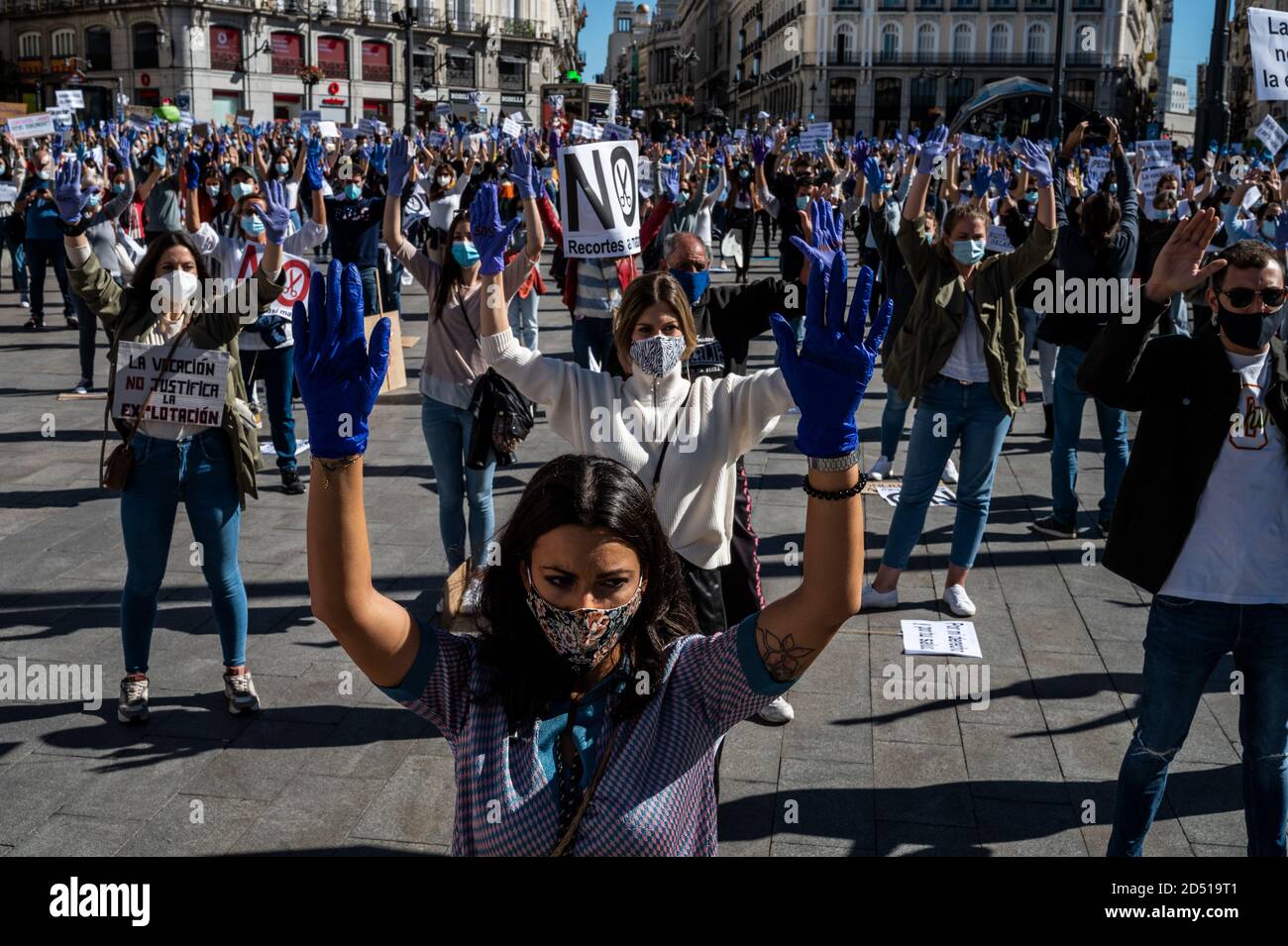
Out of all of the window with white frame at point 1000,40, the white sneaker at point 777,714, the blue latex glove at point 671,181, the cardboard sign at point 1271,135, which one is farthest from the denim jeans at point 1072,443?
the window with white frame at point 1000,40

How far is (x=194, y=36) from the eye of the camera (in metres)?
57.8

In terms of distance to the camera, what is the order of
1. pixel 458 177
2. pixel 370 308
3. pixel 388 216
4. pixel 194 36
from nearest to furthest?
pixel 388 216 < pixel 370 308 < pixel 458 177 < pixel 194 36

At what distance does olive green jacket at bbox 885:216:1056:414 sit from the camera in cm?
548

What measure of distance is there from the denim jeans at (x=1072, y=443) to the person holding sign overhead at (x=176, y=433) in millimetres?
4395

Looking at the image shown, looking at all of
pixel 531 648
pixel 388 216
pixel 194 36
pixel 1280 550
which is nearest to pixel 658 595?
pixel 531 648

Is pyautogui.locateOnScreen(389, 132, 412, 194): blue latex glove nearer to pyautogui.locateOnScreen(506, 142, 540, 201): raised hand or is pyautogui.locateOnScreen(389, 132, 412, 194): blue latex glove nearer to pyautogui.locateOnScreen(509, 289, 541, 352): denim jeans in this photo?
pyautogui.locateOnScreen(506, 142, 540, 201): raised hand

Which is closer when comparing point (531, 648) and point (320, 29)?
point (531, 648)

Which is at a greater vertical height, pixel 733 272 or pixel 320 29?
pixel 320 29

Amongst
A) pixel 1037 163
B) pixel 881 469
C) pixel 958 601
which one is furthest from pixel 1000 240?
pixel 958 601

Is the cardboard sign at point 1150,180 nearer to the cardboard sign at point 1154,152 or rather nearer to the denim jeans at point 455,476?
the cardboard sign at point 1154,152

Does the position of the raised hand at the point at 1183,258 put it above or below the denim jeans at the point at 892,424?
above

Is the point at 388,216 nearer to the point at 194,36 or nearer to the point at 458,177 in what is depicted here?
the point at 458,177

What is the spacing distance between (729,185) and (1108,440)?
13205 mm

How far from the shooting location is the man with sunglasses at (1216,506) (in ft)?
10.5
